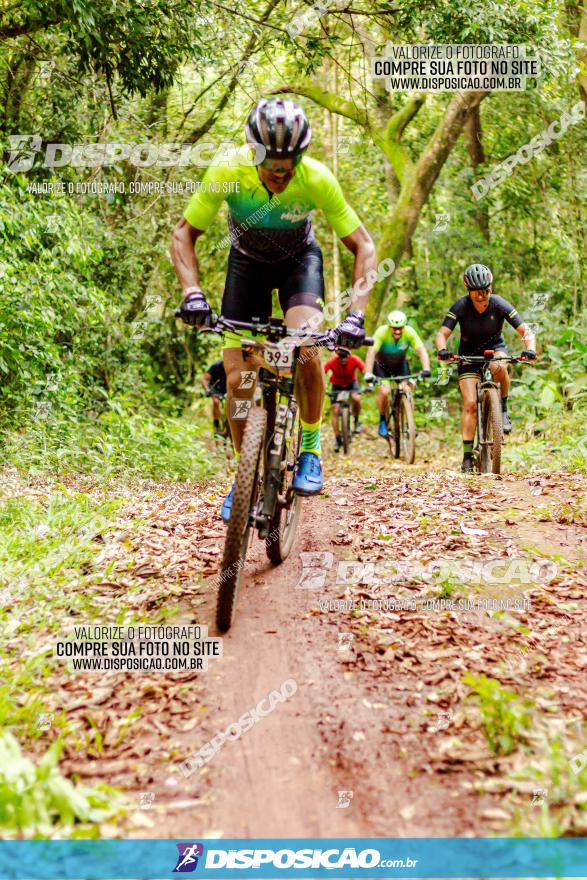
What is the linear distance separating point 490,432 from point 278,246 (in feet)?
14.7

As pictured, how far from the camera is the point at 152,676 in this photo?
12.8ft

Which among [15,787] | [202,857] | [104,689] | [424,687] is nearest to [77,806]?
[15,787]

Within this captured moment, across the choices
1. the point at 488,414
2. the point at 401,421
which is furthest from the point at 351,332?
the point at 401,421

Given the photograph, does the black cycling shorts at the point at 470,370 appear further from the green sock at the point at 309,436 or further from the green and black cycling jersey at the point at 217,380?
the green and black cycling jersey at the point at 217,380

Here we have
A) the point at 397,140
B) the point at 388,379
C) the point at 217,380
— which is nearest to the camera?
the point at 388,379

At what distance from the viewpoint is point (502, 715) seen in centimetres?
313

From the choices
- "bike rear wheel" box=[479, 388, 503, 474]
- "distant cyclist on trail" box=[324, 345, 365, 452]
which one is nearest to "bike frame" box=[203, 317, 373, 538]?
"bike rear wheel" box=[479, 388, 503, 474]

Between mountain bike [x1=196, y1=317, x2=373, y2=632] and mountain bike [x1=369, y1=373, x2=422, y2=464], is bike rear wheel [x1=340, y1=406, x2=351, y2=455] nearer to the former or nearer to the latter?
mountain bike [x1=369, y1=373, x2=422, y2=464]

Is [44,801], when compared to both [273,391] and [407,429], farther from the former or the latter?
[407,429]

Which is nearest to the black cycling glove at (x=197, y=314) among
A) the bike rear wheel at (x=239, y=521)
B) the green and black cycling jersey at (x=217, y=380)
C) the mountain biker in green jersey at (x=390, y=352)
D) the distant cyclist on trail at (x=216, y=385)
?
the bike rear wheel at (x=239, y=521)

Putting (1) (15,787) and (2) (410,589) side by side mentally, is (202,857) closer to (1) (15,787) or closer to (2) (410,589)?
(1) (15,787)

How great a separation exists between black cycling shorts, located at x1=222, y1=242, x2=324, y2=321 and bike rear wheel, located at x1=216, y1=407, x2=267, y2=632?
3.68ft

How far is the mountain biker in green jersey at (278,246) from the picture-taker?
4.38 m

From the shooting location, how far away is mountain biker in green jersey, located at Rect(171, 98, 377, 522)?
14.4 ft
